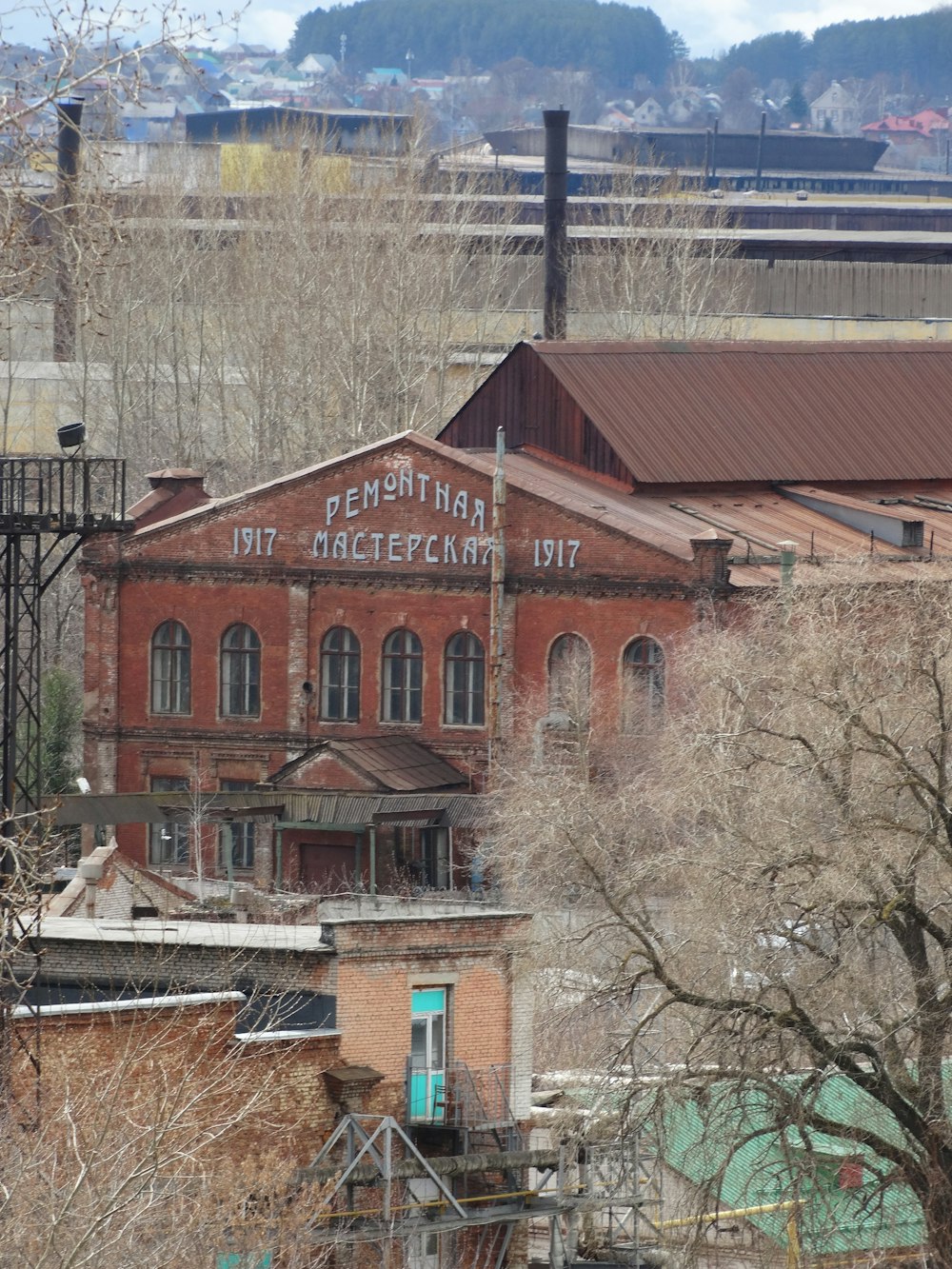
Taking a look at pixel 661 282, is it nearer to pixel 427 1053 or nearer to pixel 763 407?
pixel 763 407

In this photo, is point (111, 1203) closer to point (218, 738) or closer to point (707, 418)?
point (218, 738)

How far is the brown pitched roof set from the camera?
50625 mm

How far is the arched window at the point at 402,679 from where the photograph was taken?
4716 centimetres

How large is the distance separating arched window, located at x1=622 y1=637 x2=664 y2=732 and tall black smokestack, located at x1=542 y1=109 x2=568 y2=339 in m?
25.0

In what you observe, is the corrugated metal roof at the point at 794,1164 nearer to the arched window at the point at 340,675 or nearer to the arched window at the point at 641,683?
the arched window at the point at 641,683

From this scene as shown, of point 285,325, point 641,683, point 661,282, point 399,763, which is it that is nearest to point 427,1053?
point 641,683

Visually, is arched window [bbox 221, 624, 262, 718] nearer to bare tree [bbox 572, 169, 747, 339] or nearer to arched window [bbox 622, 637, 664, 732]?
arched window [bbox 622, 637, 664, 732]

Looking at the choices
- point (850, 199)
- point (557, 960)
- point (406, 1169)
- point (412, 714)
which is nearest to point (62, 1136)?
point (406, 1169)

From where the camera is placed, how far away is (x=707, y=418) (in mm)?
51844

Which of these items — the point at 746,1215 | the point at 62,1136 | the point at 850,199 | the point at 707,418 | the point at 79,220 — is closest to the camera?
the point at 79,220

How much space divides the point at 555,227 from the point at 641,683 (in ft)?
84.7

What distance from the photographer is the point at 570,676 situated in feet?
149

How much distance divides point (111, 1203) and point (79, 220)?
5.10 m

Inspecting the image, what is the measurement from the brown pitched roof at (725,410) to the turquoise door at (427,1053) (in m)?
23.8
